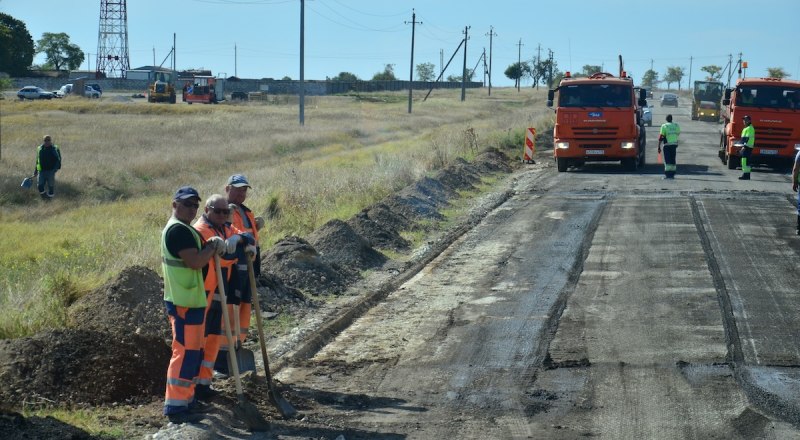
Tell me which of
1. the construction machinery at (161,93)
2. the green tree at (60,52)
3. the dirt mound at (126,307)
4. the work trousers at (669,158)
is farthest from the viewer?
the green tree at (60,52)

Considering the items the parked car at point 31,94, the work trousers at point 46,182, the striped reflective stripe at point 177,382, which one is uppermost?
the parked car at point 31,94

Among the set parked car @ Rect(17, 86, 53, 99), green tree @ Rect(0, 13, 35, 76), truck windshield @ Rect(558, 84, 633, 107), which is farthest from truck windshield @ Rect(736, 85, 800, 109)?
green tree @ Rect(0, 13, 35, 76)

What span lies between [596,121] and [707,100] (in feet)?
133

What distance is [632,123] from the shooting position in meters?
27.0

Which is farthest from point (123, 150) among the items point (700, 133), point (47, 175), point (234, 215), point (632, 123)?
point (234, 215)

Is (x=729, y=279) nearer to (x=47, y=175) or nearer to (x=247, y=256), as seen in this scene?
(x=247, y=256)

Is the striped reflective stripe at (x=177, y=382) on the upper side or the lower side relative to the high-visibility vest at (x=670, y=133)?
lower

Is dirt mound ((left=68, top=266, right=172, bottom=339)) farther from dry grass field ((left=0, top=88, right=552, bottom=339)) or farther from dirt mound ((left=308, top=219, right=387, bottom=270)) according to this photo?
dirt mound ((left=308, top=219, right=387, bottom=270))

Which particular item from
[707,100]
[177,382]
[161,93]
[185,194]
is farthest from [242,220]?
[161,93]

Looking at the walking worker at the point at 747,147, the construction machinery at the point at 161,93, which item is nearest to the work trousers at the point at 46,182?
the walking worker at the point at 747,147

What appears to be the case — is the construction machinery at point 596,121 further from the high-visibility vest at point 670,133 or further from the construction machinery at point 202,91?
the construction machinery at point 202,91

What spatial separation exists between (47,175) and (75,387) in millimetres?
19412

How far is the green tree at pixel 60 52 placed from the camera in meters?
136

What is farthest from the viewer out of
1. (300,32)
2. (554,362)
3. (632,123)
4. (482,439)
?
(300,32)
